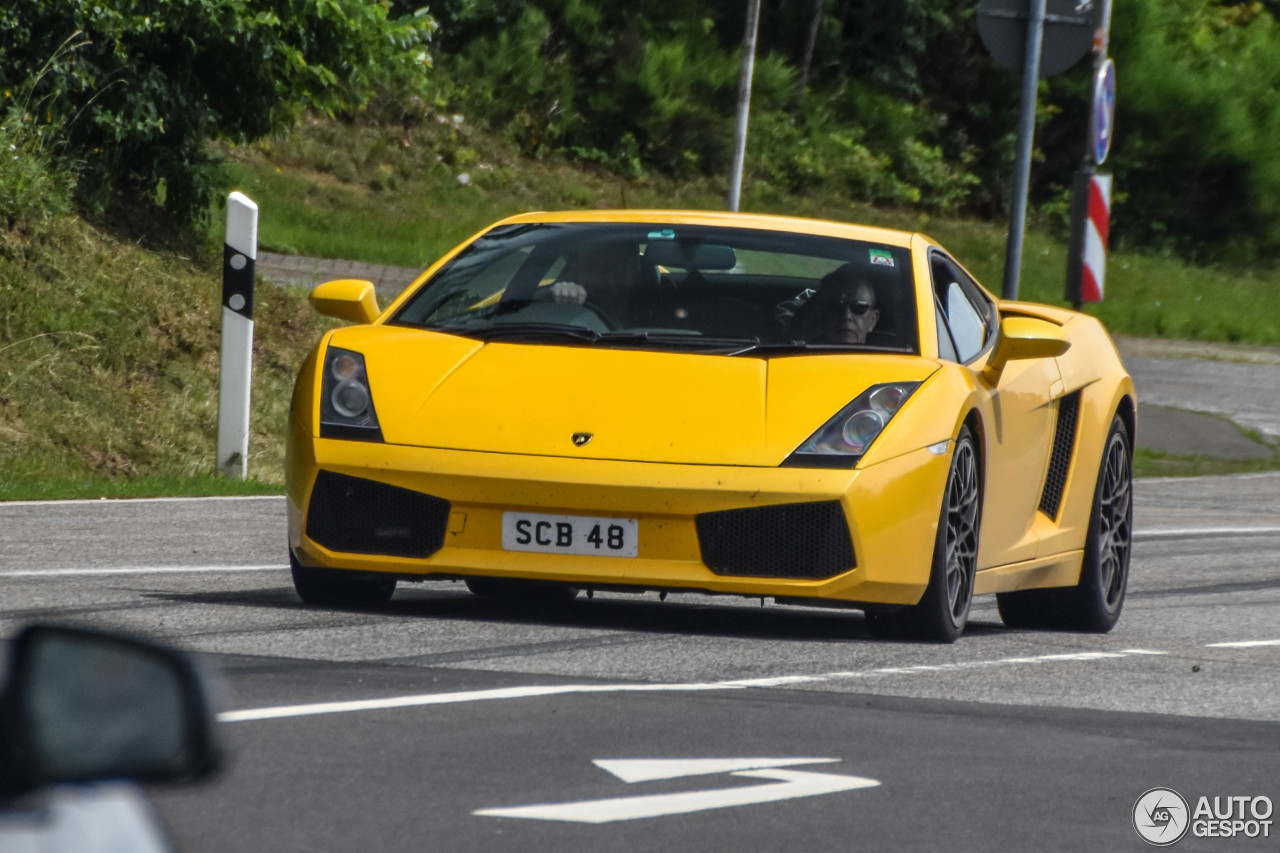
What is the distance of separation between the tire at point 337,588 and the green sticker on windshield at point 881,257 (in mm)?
1851

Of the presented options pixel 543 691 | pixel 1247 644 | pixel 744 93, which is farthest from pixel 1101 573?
pixel 744 93

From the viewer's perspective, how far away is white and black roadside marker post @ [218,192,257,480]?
11.6 m

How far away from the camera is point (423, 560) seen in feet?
20.7

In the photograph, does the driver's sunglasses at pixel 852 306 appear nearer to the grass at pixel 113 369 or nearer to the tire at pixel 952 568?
the tire at pixel 952 568

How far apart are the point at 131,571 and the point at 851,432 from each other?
269cm

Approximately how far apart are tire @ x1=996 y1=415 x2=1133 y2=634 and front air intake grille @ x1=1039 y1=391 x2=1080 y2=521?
0.26m

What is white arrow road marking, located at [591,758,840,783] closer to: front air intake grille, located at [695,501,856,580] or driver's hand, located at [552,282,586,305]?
front air intake grille, located at [695,501,856,580]

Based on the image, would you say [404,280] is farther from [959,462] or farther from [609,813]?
[609,813]

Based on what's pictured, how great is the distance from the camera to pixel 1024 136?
12383 mm

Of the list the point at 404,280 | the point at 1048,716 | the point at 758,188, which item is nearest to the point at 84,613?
the point at 1048,716

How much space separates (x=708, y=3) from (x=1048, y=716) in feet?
136

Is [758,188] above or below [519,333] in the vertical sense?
below

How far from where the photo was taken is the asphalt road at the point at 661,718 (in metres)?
3.97

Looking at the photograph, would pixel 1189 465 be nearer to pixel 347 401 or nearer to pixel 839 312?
pixel 839 312
